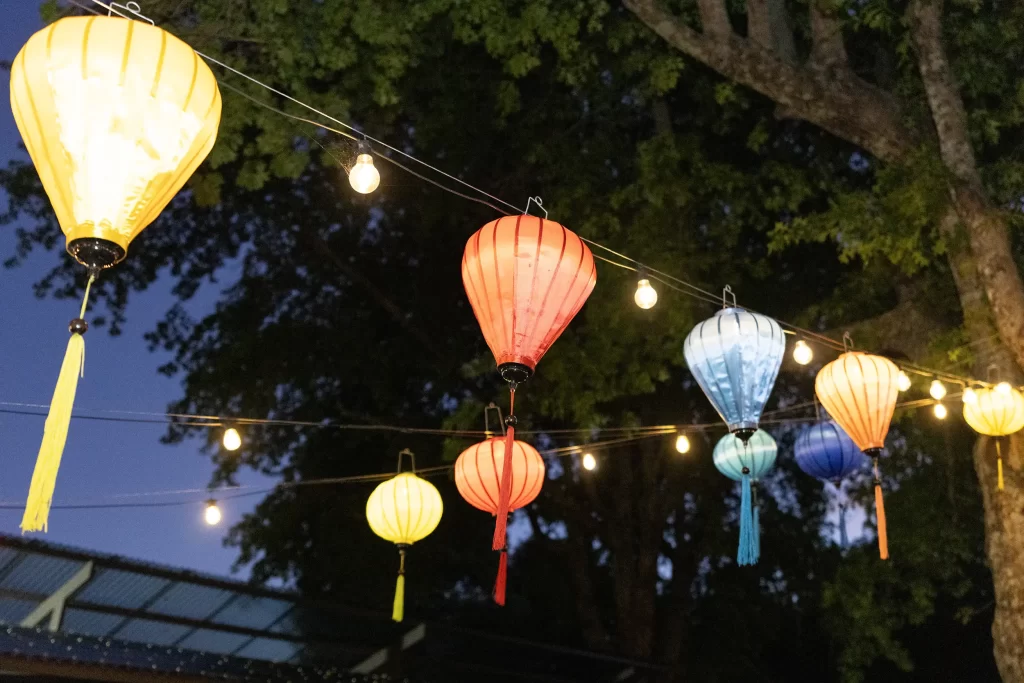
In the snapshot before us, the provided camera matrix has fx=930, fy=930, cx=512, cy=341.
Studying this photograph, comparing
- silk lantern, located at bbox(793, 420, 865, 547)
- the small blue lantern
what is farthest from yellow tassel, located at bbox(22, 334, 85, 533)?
silk lantern, located at bbox(793, 420, 865, 547)

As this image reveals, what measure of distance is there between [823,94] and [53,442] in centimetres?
725

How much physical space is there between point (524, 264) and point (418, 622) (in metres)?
6.79

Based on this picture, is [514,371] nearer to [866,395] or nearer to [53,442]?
[53,442]

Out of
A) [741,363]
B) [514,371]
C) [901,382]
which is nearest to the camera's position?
[514,371]

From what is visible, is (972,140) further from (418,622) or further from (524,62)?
(418,622)

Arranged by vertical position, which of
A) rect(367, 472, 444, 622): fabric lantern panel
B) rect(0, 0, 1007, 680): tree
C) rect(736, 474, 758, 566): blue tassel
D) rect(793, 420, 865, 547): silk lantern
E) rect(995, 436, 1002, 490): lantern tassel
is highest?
rect(0, 0, 1007, 680): tree

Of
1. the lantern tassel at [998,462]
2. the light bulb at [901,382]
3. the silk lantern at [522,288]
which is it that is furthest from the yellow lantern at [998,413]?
the silk lantern at [522,288]

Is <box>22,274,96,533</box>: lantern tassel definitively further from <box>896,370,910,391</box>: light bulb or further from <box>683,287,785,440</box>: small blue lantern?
<box>896,370,910,391</box>: light bulb

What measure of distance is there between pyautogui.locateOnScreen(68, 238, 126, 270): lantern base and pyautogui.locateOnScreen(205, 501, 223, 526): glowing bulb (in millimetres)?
5445

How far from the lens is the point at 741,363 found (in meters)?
6.30

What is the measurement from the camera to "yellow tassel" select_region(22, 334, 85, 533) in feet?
11.2

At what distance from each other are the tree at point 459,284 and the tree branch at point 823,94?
0.48m

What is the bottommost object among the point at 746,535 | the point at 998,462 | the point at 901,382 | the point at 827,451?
the point at 746,535

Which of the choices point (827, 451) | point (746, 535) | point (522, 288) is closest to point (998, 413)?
point (746, 535)
